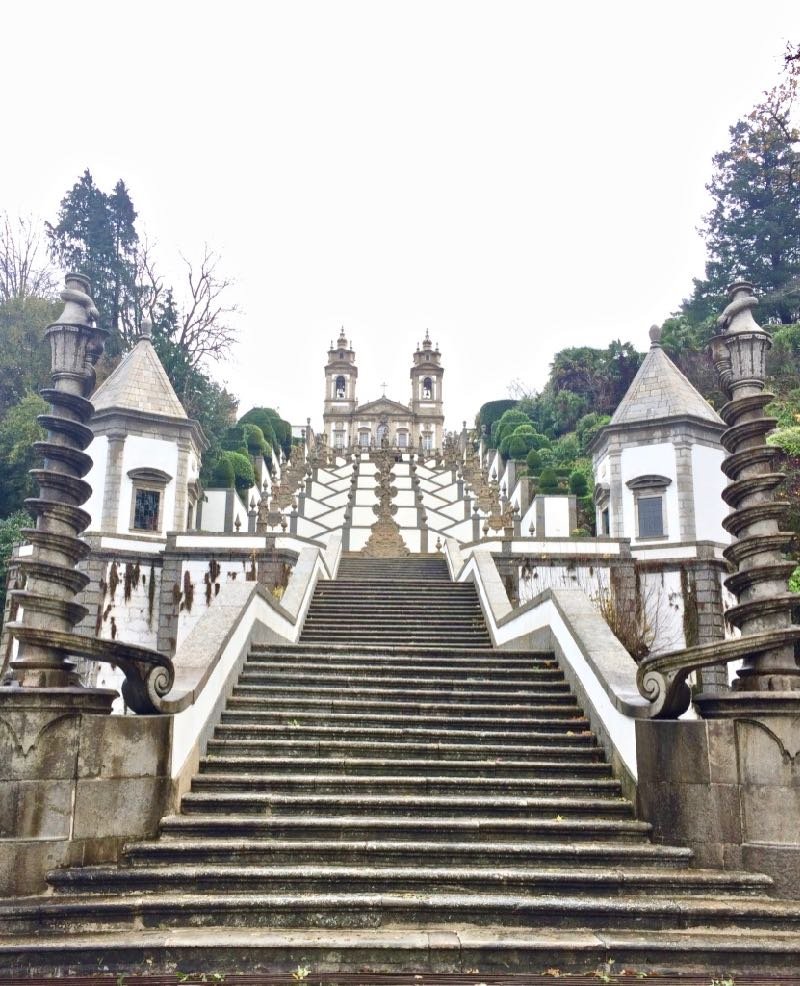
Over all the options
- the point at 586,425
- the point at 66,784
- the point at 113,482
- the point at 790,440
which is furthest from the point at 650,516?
the point at 66,784

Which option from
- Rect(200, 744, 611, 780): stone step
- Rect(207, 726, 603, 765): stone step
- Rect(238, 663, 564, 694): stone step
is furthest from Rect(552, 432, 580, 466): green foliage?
Rect(200, 744, 611, 780): stone step

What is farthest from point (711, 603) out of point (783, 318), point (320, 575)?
point (783, 318)

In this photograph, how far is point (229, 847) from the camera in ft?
16.8

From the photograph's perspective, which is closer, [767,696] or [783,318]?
[767,696]

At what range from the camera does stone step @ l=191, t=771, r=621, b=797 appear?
6.04 m

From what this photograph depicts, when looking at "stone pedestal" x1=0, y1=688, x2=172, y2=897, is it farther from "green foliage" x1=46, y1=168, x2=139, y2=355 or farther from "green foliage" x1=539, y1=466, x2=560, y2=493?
"green foliage" x1=46, y1=168, x2=139, y2=355

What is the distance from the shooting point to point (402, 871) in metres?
4.92

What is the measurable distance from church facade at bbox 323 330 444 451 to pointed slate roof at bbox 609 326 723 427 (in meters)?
50.5

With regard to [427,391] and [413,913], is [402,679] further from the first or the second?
[427,391]

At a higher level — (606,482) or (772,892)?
(606,482)

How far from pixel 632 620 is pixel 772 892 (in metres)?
14.5

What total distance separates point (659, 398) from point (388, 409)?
55.2m

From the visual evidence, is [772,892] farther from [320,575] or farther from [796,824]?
[320,575]

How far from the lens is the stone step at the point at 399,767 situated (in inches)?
249
